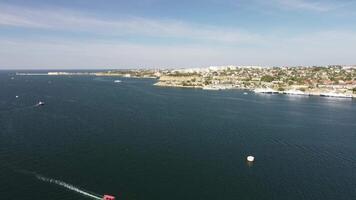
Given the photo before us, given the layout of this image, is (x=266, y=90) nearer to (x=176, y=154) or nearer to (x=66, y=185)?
(x=176, y=154)

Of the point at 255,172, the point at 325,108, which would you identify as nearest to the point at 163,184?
the point at 255,172

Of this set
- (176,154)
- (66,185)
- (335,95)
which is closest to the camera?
(66,185)

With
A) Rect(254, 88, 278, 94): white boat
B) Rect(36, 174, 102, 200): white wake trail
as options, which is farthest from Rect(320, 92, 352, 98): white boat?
Rect(36, 174, 102, 200): white wake trail

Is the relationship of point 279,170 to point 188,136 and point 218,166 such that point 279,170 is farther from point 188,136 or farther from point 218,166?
point 188,136

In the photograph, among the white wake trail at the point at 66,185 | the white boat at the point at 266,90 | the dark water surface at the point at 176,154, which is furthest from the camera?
the white boat at the point at 266,90

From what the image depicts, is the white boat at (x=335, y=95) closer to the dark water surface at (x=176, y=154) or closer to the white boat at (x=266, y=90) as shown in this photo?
the white boat at (x=266, y=90)

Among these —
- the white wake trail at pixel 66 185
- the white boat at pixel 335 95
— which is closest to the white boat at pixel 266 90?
the white boat at pixel 335 95

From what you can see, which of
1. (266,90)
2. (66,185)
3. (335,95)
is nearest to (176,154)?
(66,185)

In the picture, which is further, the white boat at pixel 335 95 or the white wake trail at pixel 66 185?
the white boat at pixel 335 95

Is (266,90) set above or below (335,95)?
above

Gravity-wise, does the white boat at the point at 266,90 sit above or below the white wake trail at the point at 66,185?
above
